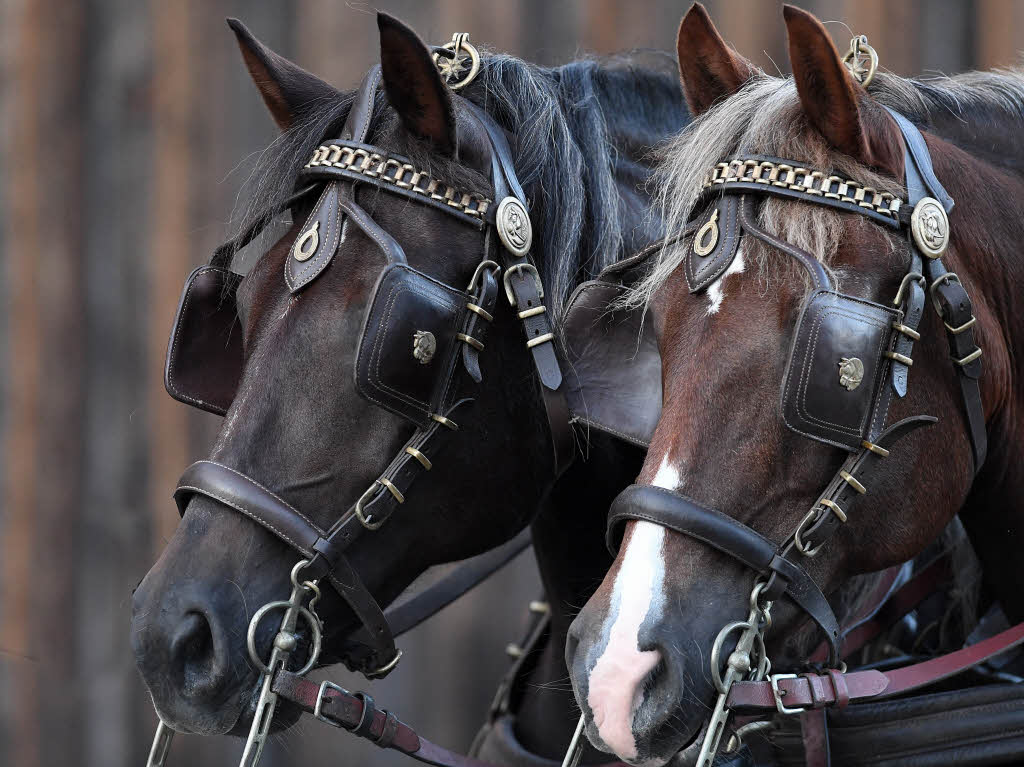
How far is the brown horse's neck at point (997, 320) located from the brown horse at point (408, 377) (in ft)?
1.34

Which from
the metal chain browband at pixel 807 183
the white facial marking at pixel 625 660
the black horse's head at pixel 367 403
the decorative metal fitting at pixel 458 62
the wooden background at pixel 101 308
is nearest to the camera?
the white facial marking at pixel 625 660

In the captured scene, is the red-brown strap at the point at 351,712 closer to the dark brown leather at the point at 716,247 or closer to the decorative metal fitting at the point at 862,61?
the dark brown leather at the point at 716,247

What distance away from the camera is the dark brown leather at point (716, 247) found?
3.32ft

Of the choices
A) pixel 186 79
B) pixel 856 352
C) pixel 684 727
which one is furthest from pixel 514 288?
pixel 186 79

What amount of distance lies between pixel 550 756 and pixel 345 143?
0.84 m

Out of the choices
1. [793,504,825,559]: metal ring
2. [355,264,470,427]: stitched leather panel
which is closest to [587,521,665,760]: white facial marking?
[793,504,825,559]: metal ring

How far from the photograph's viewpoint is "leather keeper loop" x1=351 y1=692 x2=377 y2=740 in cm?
117

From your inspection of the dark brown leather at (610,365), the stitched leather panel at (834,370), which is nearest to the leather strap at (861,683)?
the stitched leather panel at (834,370)

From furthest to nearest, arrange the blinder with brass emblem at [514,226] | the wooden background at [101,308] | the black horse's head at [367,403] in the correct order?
the wooden background at [101,308], the blinder with brass emblem at [514,226], the black horse's head at [367,403]

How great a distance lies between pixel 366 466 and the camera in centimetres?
116

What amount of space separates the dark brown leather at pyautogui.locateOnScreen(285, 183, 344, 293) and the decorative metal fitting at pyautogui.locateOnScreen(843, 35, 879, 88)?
580 millimetres

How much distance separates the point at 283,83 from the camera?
1.39 m

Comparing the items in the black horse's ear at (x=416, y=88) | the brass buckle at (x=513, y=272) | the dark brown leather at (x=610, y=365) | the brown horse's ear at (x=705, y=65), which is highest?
the brown horse's ear at (x=705, y=65)

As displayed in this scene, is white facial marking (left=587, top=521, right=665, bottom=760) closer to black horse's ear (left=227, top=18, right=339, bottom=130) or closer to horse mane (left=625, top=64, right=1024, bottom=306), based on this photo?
horse mane (left=625, top=64, right=1024, bottom=306)
